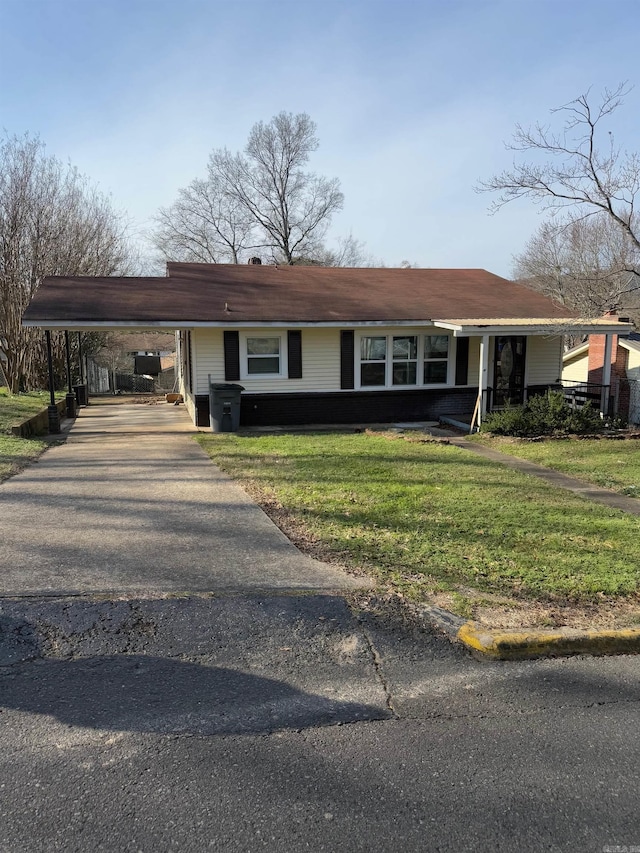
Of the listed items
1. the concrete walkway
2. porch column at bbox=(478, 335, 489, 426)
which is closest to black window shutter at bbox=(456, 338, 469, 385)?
porch column at bbox=(478, 335, 489, 426)

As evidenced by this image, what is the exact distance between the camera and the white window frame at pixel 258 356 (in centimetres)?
1538

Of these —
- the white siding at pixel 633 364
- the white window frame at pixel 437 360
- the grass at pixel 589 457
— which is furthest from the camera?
the white siding at pixel 633 364

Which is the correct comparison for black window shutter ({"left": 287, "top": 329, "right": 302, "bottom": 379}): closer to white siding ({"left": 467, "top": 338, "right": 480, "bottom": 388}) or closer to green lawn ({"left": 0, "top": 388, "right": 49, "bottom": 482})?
white siding ({"left": 467, "top": 338, "right": 480, "bottom": 388})

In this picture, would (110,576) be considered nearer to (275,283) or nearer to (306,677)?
(306,677)

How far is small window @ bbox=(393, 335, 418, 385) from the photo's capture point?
54.8ft

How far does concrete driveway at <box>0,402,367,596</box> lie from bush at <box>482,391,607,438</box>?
7162mm

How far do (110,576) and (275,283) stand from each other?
14.4 m

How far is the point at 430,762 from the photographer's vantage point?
2.87 m

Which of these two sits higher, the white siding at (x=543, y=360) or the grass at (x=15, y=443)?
the white siding at (x=543, y=360)

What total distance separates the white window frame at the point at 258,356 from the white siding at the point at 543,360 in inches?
289

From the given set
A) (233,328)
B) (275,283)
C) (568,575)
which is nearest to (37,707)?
(568,575)

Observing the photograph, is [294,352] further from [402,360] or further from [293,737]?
[293,737]

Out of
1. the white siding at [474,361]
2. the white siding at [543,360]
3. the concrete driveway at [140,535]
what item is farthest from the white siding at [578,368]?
the concrete driveway at [140,535]

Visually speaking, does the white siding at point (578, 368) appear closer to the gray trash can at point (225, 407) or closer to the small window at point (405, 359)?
the small window at point (405, 359)
